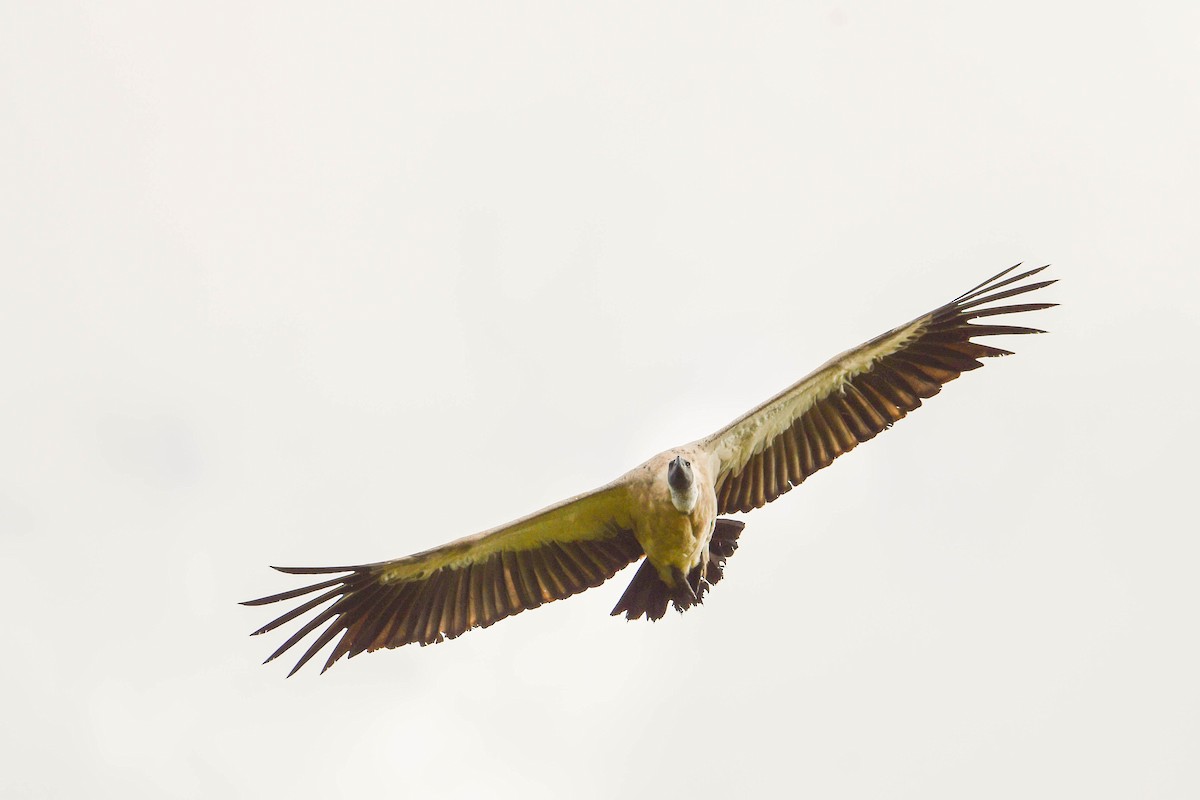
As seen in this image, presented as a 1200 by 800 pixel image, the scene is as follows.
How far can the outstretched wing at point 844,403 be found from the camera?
1000cm

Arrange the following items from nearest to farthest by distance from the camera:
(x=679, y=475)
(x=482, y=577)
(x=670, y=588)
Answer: (x=679, y=475) < (x=670, y=588) < (x=482, y=577)

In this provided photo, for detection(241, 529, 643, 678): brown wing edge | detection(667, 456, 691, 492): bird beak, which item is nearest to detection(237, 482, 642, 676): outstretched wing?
detection(241, 529, 643, 678): brown wing edge

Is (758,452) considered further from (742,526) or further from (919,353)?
(919,353)

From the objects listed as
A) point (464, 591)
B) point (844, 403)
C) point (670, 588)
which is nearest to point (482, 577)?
point (464, 591)

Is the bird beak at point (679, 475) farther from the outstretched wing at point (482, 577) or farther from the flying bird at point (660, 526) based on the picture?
the outstretched wing at point (482, 577)

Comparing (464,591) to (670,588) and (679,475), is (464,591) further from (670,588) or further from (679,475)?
(679,475)

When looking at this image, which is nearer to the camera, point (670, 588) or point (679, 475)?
point (679, 475)

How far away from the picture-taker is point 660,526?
968 cm

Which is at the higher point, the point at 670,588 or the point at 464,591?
the point at 464,591

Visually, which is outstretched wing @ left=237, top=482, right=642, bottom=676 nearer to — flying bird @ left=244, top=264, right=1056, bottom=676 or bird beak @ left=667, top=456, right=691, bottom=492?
flying bird @ left=244, top=264, right=1056, bottom=676

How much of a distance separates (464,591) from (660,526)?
5.89 ft

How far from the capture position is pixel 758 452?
10.5 metres

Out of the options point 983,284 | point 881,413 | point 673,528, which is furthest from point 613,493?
point 983,284

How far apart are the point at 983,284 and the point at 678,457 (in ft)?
7.91
